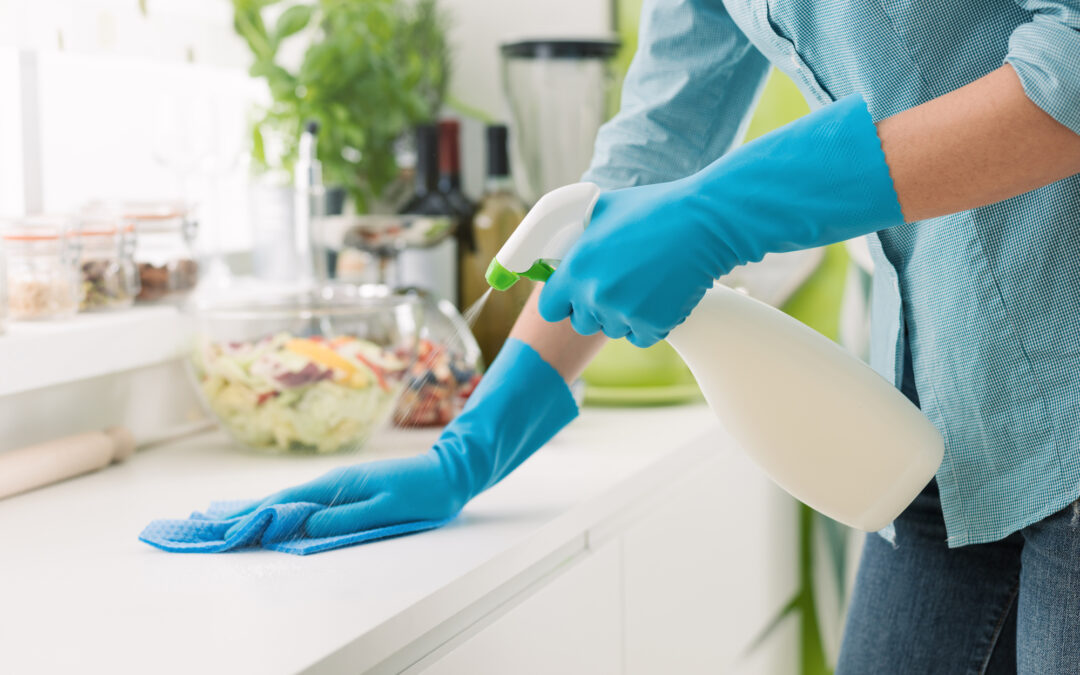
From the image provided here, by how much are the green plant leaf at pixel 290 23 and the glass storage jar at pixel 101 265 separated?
454mm

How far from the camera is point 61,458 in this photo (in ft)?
3.42

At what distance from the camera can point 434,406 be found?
4.08ft

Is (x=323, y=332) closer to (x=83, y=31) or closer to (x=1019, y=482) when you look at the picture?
(x=83, y=31)

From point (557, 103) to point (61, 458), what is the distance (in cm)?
94

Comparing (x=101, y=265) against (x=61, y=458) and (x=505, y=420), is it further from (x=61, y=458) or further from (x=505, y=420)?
(x=505, y=420)

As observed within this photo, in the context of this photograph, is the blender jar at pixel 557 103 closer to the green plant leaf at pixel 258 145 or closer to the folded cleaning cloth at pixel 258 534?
the green plant leaf at pixel 258 145

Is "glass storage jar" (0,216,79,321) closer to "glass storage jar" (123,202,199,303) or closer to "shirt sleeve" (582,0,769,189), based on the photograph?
"glass storage jar" (123,202,199,303)

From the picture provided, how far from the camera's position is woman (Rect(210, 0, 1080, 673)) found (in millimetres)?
635

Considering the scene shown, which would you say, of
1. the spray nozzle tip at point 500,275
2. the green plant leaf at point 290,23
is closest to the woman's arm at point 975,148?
the spray nozzle tip at point 500,275

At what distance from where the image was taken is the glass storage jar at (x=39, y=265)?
1058 mm

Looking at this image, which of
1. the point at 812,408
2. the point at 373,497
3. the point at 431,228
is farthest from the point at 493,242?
the point at 812,408

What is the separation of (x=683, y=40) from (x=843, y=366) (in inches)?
13.5

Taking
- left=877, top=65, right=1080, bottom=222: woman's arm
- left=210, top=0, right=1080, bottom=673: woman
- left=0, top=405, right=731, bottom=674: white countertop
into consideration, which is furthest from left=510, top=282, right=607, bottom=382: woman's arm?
left=877, top=65, right=1080, bottom=222: woman's arm

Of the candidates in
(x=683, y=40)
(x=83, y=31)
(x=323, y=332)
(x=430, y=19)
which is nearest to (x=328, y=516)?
(x=323, y=332)
